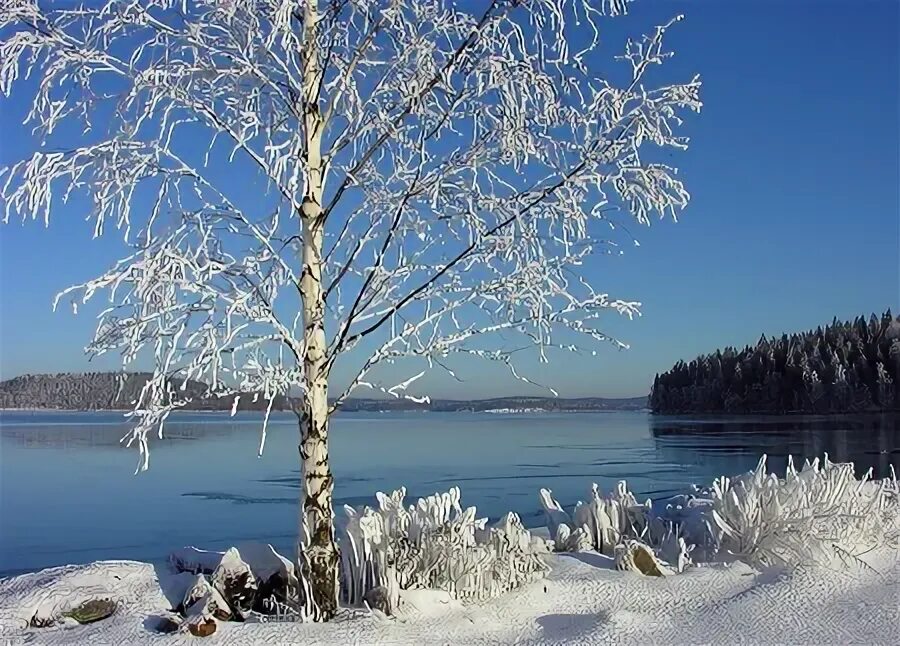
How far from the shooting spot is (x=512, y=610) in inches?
181

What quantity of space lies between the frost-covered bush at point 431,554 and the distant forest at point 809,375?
194ft

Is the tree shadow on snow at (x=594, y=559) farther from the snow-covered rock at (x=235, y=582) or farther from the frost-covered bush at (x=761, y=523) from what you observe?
the snow-covered rock at (x=235, y=582)

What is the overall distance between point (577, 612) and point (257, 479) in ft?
35.3

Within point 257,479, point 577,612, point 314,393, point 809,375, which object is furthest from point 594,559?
point 809,375

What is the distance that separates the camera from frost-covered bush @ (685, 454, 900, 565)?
5402 mm

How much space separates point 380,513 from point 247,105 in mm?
2530

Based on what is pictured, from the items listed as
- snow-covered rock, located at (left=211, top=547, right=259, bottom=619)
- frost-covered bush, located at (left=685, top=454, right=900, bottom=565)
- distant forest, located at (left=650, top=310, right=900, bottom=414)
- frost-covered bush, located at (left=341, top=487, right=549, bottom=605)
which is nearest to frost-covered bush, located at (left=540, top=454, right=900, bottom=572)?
frost-covered bush, located at (left=685, top=454, right=900, bottom=565)

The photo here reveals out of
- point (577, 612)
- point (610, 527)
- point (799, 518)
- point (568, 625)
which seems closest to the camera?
point (568, 625)

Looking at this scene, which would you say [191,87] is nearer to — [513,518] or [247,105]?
[247,105]

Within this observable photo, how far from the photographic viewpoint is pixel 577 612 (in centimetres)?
463

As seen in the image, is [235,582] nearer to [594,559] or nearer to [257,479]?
[594,559]

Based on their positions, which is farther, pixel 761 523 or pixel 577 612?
pixel 761 523

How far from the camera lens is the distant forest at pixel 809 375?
5962 cm

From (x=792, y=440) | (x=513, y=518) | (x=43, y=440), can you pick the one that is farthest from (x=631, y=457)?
(x=43, y=440)
